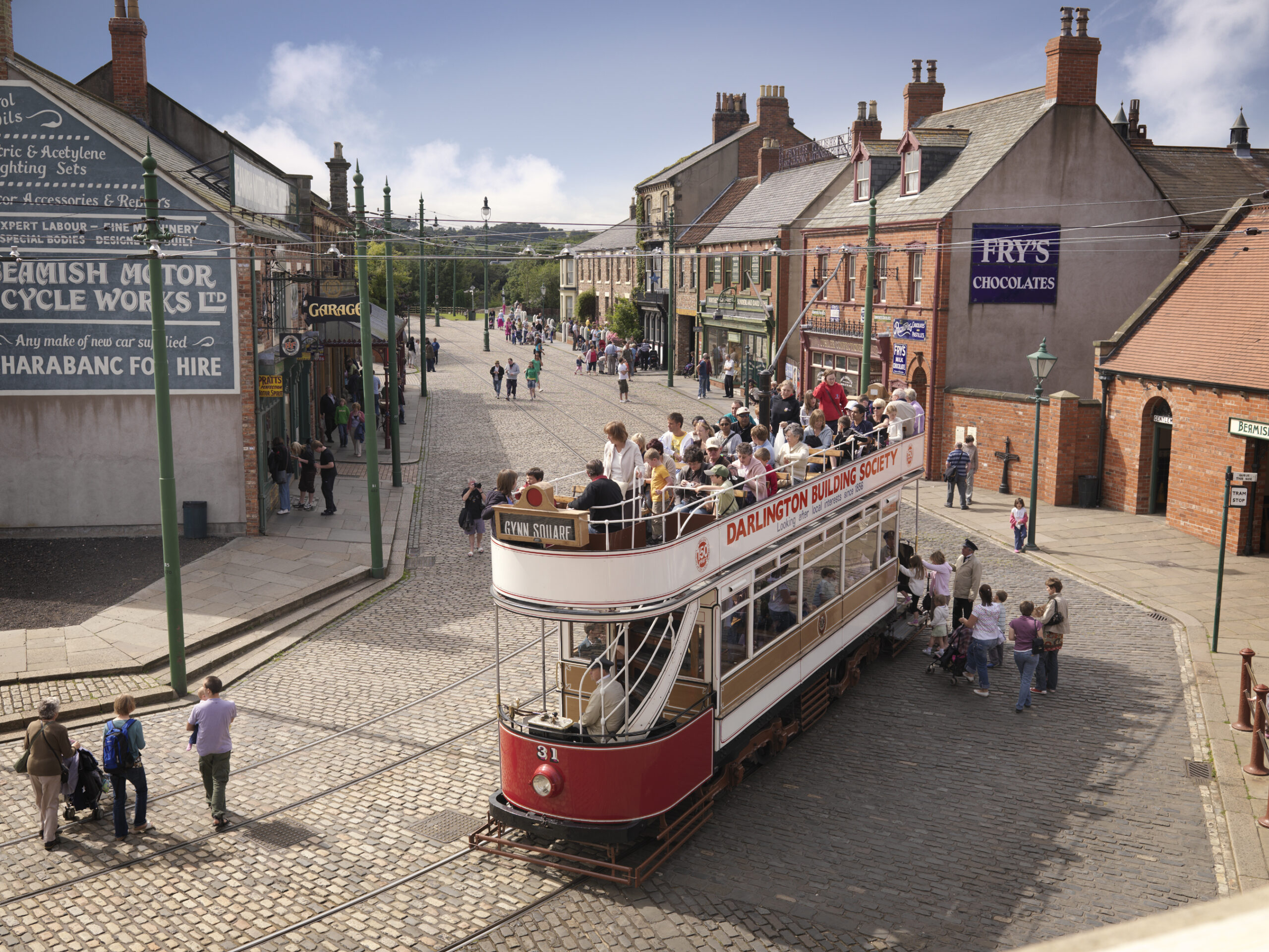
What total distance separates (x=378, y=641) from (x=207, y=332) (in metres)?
8.45

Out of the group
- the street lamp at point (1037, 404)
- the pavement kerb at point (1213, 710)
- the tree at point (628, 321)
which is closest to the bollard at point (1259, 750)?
the pavement kerb at point (1213, 710)

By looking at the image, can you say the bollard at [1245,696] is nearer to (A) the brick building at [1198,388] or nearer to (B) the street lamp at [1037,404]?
(B) the street lamp at [1037,404]

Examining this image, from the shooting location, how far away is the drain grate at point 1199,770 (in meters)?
11.9

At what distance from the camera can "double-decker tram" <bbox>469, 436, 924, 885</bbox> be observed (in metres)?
9.80

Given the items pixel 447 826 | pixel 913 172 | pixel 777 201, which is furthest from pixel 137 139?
pixel 777 201

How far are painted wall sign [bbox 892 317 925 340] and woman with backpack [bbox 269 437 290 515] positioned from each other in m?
17.3

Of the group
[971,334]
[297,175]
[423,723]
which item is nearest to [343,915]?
[423,723]

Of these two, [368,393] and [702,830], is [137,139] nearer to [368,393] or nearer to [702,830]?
[368,393]

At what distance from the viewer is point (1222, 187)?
33875mm

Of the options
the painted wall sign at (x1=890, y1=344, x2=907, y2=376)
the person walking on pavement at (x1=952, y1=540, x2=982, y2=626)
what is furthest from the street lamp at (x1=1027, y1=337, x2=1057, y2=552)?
the painted wall sign at (x1=890, y1=344, x2=907, y2=376)

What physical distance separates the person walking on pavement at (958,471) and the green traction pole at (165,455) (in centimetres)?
1767

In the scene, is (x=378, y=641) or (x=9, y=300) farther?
(x=9, y=300)

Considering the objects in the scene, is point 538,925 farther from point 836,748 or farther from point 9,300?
point 9,300

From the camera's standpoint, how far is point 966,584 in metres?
15.9
